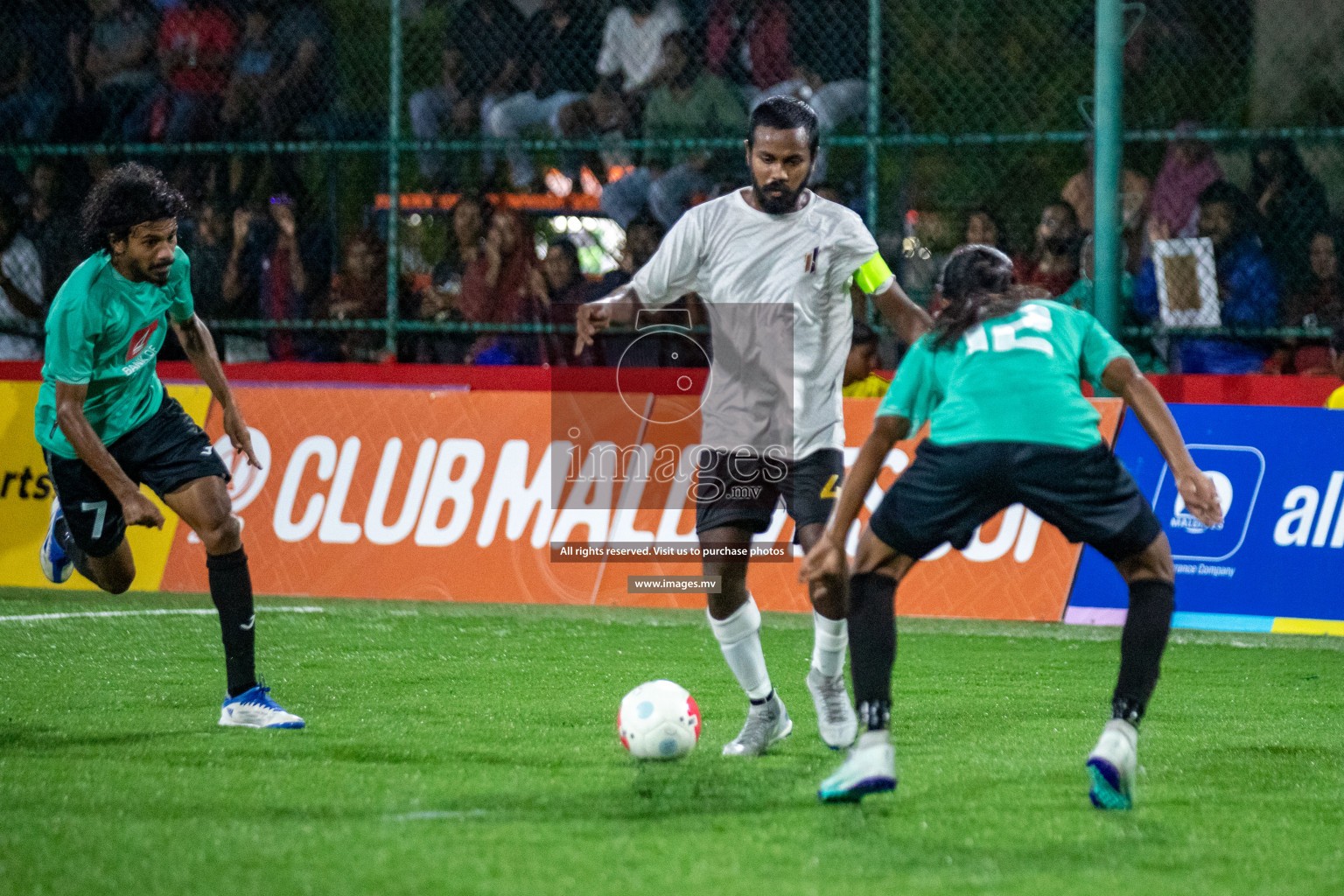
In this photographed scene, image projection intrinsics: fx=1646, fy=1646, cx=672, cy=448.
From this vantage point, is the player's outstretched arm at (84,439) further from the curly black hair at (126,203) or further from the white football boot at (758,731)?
the white football boot at (758,731)

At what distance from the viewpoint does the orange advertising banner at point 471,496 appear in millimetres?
9695

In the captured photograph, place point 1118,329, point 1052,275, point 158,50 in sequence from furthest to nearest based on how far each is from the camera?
1. point 158,50
2. point 1052,275
3. point 1118,329

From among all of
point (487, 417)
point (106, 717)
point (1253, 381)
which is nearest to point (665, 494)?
point (487, 417)

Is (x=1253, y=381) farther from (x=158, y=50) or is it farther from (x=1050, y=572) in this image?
(x=158, y=50)

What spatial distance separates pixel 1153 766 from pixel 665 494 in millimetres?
4705

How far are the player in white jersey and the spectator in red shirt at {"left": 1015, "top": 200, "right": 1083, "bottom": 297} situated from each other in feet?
16.4

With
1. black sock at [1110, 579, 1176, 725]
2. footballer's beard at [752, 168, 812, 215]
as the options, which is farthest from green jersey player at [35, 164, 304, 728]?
black sock at [1110, 579, 1176, 725]

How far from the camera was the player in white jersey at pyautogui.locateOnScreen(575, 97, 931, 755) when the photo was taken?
548cm

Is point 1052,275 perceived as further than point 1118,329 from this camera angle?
Yes

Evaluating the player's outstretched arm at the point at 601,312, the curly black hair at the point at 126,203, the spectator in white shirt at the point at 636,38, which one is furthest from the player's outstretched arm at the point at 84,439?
the spectator in white shirt at the point at 636,38

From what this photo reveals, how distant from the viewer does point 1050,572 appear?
29.9ft

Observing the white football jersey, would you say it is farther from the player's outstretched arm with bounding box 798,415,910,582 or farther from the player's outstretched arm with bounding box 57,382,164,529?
the player's outstretched arm with bounding box 57,382,164,529

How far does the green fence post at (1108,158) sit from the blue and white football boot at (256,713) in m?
5.56

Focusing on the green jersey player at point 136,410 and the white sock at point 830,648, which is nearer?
the white sock at point 830,648
